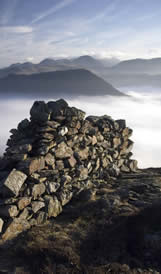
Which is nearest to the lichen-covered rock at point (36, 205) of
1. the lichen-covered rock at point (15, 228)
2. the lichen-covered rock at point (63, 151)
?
the lichen-covered rock at point (15, 228)

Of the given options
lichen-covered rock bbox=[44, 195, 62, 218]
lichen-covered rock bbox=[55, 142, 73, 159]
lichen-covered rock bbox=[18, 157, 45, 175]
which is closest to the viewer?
lichen-covered rock bbox=[18, 157, 45, 175]

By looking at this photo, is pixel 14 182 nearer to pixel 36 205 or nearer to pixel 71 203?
pixel 36 205

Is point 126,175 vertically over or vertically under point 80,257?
over

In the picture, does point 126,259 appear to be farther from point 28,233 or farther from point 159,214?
point 28,233

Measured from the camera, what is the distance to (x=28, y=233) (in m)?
10.7

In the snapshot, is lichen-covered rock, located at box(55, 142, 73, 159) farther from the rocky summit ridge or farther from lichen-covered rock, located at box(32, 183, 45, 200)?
lichen-covered rock, located at box(32, 183, 45, 200)

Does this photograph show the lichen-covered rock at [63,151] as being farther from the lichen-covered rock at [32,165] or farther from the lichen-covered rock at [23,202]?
the lichen-covered rock at [23,202]

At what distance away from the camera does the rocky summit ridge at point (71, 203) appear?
9531 millimetres

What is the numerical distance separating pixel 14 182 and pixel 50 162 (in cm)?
273

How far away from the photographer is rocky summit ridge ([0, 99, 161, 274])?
31.3ft

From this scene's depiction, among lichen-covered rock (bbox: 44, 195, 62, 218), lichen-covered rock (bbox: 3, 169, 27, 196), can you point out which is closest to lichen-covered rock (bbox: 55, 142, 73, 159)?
lichen-covered rock (bbox: 44, 195, 62, 218)

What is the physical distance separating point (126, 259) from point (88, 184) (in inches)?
231

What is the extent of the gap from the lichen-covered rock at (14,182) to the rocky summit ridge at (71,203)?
47mm

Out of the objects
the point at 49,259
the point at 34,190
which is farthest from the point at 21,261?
the point at 34,190
